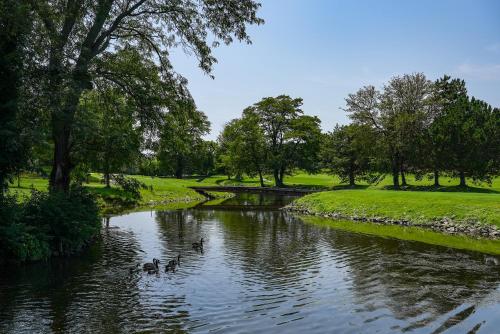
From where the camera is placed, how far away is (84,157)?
2861 centimetres

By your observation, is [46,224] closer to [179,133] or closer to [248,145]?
[179,133]

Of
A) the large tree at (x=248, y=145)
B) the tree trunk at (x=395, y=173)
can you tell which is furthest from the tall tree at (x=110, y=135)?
the large tree at (x=248, y=145)

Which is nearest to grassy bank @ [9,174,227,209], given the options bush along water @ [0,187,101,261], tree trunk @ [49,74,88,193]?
tree trunk @ [49,74,88,193]

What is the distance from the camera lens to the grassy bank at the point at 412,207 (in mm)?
35219

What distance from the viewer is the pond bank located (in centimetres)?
3372

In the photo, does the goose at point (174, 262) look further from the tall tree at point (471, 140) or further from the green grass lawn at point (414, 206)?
the tall tree at point (471, 140)

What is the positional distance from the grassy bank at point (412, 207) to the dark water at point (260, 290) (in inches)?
401

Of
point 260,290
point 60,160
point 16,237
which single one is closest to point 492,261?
point 260,290

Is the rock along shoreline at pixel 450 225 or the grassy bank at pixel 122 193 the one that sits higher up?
the grassy bank at pixel 122 193

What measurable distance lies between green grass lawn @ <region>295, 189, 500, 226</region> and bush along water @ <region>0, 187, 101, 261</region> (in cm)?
2719

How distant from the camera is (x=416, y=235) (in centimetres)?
3203

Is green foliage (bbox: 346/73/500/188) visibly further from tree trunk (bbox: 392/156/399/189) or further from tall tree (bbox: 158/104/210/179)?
tall tree (bbox: 158/104/210/179)

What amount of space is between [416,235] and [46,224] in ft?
81.0

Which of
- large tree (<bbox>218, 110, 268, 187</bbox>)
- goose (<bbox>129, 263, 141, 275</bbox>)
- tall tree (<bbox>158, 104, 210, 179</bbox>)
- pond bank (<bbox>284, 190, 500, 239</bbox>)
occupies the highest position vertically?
large tree (<bbox>218, 110, 268, 187</bbox>)
